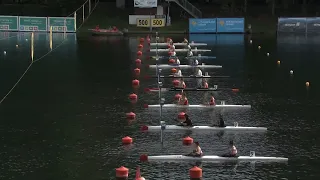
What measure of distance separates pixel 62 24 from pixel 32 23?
14.7 feet

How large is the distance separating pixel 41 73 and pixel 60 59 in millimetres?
8248

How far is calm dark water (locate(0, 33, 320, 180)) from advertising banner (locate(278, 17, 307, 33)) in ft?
72.0

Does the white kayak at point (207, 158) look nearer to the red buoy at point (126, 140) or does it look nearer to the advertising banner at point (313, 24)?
the red buoy at point (126, 140)

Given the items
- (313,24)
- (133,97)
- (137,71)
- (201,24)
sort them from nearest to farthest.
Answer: (133,97)
(137,71)
(313,24)
(201,24)

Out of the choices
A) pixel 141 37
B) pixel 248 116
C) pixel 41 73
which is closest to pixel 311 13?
pixel 141 37

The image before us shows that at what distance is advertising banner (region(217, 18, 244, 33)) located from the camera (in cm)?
8407

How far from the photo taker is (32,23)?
281ft

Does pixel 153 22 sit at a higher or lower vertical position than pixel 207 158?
higher

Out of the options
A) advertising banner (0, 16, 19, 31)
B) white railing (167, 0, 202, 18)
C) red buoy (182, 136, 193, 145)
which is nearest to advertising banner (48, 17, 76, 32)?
advertising banner (0, 16, 19, 31)

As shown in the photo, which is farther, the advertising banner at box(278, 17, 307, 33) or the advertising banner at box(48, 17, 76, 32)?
the advertising banner at box(48, 17, 76, 32)

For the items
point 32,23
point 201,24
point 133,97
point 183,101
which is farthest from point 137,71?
point 32,23

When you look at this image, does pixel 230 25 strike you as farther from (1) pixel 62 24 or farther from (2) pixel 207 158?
(2) pixel 207 158

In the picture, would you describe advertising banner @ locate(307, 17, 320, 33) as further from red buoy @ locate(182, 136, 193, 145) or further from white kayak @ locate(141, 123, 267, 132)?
red buoy @ locate(182, 136, 193, 145)

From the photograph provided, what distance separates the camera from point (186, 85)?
46.0m
